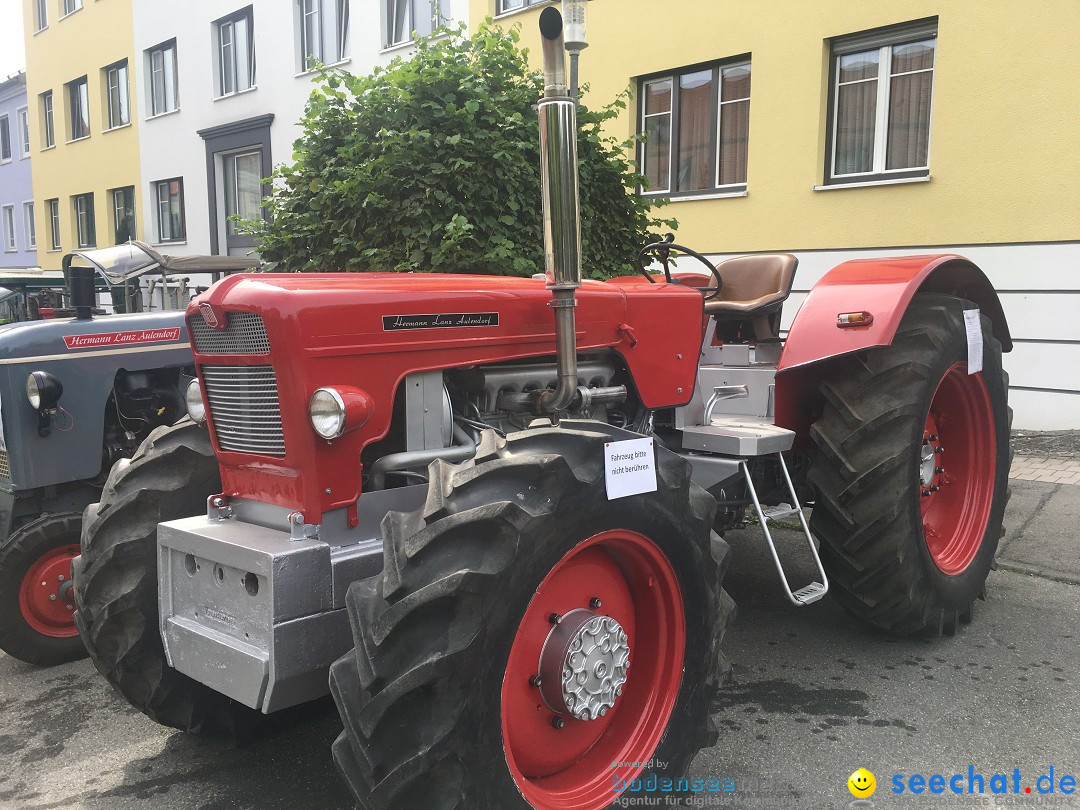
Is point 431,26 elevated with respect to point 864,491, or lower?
elevated

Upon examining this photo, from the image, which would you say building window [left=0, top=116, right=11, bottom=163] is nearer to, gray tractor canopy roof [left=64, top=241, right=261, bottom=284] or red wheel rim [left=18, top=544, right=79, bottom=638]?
gray tractor canopy roof [left=64, top=241, right=261, bottom=284]

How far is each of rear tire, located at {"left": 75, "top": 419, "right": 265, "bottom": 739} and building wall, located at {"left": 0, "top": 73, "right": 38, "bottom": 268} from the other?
26079 mm

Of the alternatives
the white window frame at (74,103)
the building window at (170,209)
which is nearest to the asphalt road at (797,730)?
the building window at (170,209)

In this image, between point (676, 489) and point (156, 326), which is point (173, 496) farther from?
point (156, 326)

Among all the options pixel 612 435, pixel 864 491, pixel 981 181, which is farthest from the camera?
pixel 981 181

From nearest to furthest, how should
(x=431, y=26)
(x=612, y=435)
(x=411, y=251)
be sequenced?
(x=612, y=435), (x=411, y=251), (x=431, y=26)

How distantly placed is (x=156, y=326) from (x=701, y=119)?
6.95m

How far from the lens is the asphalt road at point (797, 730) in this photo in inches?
109

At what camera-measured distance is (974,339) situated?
3.97 meters

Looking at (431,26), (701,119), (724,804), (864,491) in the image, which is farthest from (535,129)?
(431,26)

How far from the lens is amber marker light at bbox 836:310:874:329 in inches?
143

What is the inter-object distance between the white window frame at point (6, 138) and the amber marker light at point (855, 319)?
93.7 ft

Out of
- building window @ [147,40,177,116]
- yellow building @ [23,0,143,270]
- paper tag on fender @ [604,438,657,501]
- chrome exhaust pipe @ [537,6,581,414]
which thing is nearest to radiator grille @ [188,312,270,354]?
chrome exhaust pipe @ [537,6,581,414]

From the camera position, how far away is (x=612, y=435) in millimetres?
2434
